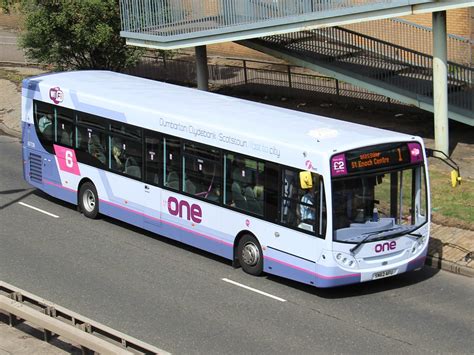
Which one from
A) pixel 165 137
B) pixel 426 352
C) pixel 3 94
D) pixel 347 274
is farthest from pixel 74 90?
pixel 3 94

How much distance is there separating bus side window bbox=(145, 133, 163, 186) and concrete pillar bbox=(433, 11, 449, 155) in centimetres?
704

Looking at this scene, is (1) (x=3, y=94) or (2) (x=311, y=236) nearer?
(2) (x=311, y=236)

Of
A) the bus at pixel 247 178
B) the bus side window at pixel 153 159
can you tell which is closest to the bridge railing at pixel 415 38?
the bus at pixel 247 178

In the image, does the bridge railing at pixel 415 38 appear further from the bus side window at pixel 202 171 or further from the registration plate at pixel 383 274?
the registration plate at pixel 383 274

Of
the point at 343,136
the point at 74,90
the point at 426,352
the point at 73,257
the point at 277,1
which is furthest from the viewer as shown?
the point at 277,1

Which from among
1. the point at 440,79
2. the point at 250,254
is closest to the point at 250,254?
the point at 250,254

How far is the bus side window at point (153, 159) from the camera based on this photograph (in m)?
17.8

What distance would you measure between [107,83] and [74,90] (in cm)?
73

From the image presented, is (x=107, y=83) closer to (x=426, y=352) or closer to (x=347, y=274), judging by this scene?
(x=347, y=274)

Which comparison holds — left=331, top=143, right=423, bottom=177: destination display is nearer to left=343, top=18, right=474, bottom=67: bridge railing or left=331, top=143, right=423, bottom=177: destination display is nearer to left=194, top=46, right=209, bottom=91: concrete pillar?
left=343, top=18, right=474, bottom=67: bridge railing

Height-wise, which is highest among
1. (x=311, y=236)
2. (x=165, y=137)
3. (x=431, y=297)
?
(x=165, y=137)

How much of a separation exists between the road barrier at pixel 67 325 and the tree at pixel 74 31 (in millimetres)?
15732

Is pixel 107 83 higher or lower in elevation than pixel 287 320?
higher

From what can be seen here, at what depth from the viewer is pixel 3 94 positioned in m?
32.8
